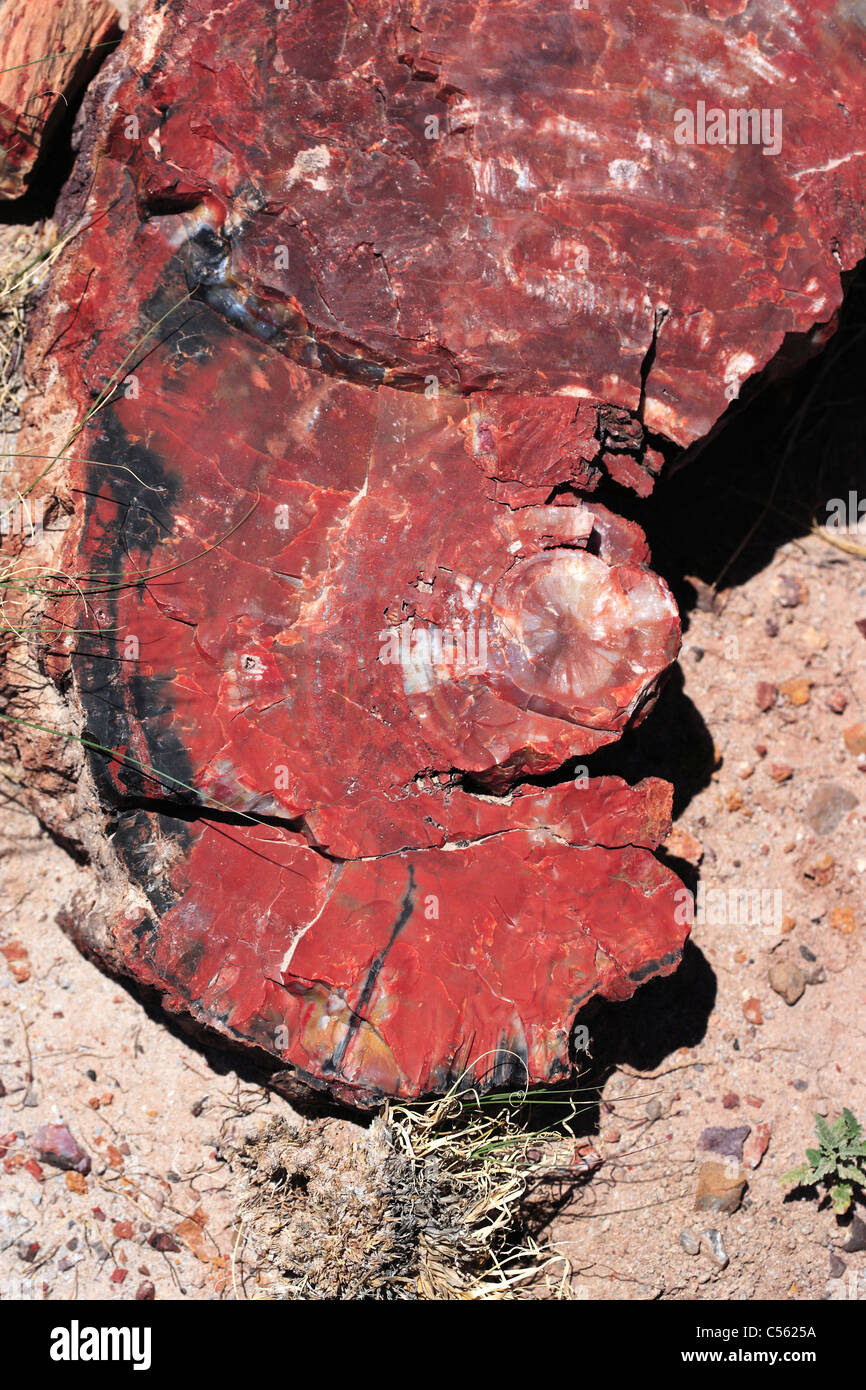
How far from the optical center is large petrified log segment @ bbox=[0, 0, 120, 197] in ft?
11.5

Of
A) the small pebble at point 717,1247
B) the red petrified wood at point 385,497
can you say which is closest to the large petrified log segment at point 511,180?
the red petrified wood at point 385,497

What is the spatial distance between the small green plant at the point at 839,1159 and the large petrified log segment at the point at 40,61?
431 centimetres

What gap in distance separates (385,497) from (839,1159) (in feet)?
8.99

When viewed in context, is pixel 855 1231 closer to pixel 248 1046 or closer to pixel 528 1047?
pixel 528 1047

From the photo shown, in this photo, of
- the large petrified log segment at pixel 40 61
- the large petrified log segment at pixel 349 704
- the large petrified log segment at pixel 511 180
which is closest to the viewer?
the large petrified log segment at pixel 349 704

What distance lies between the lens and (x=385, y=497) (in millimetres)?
3260

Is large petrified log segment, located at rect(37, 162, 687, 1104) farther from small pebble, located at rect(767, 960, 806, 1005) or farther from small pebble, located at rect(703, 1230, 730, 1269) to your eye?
small pebble, located at rect(703, 1230, 730, 1269)

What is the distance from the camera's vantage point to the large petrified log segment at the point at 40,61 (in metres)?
3.50

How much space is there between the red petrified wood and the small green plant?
3.86ft

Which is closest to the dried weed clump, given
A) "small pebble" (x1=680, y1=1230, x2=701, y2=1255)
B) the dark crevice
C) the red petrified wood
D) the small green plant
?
the red petrified wood

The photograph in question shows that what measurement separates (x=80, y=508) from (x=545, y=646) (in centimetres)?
142

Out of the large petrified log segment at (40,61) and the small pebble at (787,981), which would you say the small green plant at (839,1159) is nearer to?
the small pebble at (787,981)

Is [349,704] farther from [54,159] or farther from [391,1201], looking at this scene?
[54,159]
